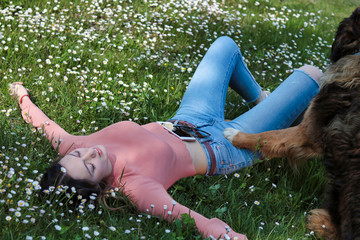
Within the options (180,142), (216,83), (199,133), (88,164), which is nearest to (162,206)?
(88,164)

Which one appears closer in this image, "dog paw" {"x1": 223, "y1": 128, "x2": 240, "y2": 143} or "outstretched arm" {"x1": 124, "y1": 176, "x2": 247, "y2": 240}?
"outstretched arm" {"x1": 124, "y1": 176, "x2": 247, "y2": 240}

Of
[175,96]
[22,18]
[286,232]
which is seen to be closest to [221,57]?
[175,96]

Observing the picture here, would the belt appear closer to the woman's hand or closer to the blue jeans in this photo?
the blue jeans

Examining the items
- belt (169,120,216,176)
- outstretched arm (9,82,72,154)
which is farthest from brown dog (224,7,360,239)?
outstretched arm (9,82,72,154)

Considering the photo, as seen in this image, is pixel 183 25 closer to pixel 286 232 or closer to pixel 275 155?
pixel 275 155

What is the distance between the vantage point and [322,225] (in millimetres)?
3043

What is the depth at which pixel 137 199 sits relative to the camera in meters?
2.84

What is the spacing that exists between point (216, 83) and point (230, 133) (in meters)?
0.52

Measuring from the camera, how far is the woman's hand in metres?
3.84

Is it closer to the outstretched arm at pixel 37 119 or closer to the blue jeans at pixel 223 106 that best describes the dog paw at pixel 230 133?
the blue jeans at pixel 223 106

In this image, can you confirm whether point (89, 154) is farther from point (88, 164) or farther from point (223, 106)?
point (223, 106)

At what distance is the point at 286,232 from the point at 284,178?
720 millimetres

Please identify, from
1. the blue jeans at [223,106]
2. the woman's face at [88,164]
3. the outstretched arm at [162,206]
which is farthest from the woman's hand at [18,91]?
the outstretched arm at [162,206]

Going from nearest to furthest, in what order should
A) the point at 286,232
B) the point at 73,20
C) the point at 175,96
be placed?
1. the point at 286,232
2. the point at 175,96
3. the point at 73,20
